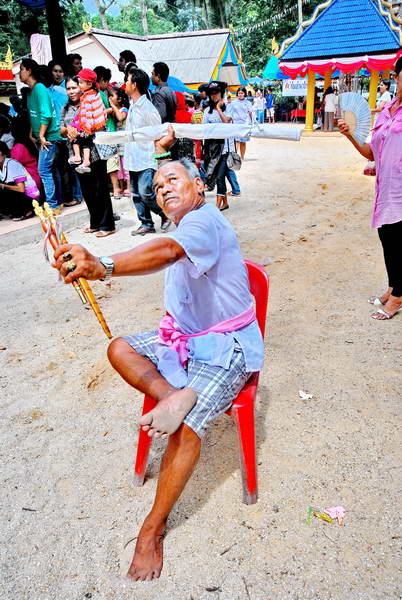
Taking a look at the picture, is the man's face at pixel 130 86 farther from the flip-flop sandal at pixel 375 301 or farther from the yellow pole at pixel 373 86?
the yellow pole at pixel 373 86

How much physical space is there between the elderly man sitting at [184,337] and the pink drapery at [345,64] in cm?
1440

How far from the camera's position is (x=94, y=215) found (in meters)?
5.79

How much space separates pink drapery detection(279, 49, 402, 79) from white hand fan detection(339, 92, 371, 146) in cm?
1226

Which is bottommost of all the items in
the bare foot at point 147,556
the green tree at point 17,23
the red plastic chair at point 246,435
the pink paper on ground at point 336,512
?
the pink paper on ground at point 336,512

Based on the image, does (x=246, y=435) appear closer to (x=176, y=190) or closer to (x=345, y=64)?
(x=176, y=190)

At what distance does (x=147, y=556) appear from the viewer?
5.57 feet

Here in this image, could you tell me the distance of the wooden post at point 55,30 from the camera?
7.33m

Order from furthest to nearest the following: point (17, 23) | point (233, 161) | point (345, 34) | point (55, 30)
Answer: point (17, 23) → point (345, 34) → point (55, 30) → point (233, 161)

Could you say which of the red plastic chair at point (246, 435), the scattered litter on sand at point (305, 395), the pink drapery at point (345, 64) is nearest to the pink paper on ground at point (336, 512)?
the red plastic chair at point (246, 435)

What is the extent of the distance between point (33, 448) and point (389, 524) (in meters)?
1.75

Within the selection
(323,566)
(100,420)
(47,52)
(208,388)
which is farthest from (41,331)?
(47,52)

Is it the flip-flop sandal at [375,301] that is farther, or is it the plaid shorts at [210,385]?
the flip-flop sandal at [375,301]

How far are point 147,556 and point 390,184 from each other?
2.74 m

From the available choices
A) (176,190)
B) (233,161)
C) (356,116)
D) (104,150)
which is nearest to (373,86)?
(233,161)
